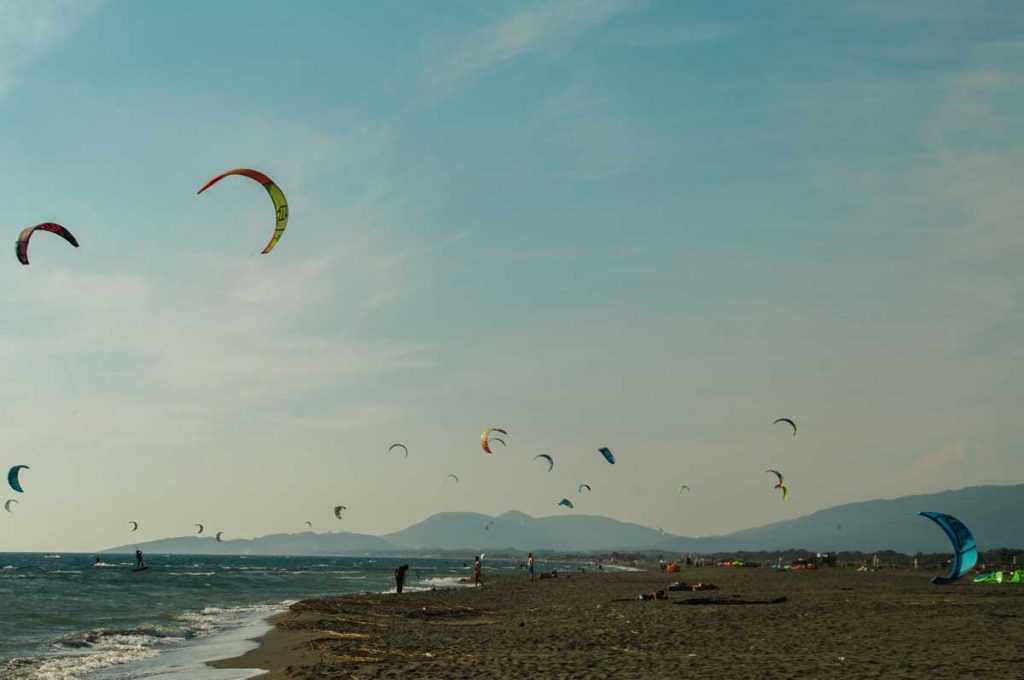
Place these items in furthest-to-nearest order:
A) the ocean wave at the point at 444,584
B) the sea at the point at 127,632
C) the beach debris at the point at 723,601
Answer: the ocean wave at the point at 444,584, the beach debris at the point at 723,601, the sea at the point at 127,632

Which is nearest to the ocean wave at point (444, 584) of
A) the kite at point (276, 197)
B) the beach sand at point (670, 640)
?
the beach sand at point (670, 640)

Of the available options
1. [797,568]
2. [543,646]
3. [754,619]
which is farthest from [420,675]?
[797,568]

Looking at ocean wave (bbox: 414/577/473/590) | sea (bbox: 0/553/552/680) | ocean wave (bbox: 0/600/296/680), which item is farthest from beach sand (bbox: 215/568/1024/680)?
ocean wave (bbox: 414/577/473/590)

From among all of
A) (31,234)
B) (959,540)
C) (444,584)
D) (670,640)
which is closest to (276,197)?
(31,234)

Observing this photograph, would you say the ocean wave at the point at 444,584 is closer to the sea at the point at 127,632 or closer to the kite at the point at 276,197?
the sea at the point at 127,632

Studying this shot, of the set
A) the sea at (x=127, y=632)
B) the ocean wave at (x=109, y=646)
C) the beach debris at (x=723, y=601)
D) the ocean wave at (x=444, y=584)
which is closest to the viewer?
the sea at (x=127, y=632)

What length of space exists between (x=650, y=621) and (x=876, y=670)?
755 cm

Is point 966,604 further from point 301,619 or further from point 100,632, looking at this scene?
point 100,632

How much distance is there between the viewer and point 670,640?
15.4m

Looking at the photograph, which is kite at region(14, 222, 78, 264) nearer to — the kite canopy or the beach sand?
the beach sand

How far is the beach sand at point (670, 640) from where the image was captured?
1223cm

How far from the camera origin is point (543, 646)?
15414mm

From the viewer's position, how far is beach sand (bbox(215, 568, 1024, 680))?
12.2 meters

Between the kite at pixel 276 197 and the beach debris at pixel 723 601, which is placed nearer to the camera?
the kite at pixel 276 197
